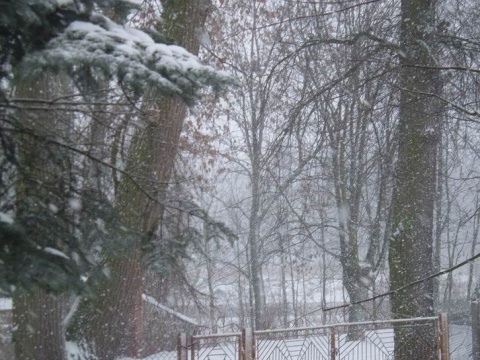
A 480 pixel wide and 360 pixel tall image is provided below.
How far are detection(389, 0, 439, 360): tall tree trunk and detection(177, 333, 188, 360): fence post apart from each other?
10.0 feet

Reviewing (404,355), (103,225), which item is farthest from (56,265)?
(404,355)

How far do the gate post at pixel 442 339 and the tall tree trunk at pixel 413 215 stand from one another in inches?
3.6

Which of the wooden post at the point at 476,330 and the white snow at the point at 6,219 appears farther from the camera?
the wooden post at the point at 476,330

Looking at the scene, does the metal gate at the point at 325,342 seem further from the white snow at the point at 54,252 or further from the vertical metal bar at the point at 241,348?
the white snow at the point at 54,252

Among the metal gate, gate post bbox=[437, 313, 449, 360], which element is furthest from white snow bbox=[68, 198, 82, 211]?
gate post bbox=[437, 313, 449, 360]

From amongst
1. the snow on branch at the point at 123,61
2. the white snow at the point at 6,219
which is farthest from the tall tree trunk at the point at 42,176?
the snow on branch at the point at 123,61

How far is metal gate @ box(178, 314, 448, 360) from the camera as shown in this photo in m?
6.73

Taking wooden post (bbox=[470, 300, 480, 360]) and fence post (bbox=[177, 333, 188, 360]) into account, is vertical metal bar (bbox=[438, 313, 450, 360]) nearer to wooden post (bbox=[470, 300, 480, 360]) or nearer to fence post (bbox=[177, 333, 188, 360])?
wooden post (bbox=[470, 300, 480, 360])

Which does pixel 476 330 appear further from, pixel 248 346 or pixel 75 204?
pixel 75 204

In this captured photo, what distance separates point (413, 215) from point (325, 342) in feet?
7.24

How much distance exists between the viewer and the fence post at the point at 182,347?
21.5ft

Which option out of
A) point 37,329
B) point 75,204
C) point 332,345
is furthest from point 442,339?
point 75,204

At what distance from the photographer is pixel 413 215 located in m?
8.25

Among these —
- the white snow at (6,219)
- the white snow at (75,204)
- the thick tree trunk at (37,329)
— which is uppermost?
the white snow at (75,204)
